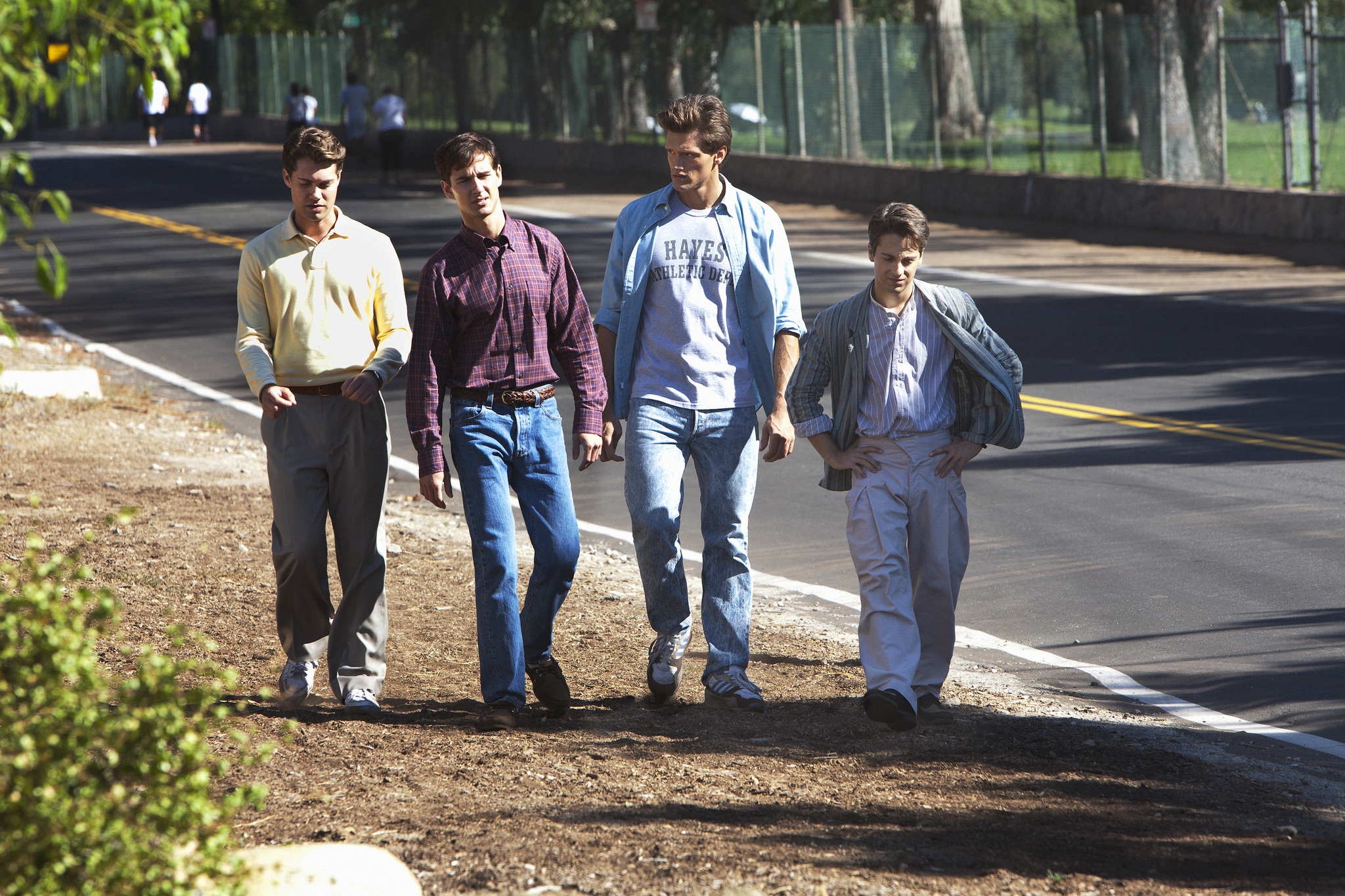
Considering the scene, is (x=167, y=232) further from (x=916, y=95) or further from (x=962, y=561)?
(x=962, y=561)

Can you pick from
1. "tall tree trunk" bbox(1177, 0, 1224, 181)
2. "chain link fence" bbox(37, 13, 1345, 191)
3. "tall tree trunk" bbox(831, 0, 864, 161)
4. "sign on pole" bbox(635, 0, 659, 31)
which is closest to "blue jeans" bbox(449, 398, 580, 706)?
"chain link fence" bbox(37, 13, 1345, 191)

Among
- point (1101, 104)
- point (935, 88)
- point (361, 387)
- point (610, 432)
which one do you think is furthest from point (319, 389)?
point (935, 88)

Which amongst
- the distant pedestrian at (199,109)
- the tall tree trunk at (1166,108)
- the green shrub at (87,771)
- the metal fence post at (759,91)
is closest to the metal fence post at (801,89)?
the metal fence post at (759,91)

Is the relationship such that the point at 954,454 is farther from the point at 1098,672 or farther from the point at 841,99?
the point at 841,99

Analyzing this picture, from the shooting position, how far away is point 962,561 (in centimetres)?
557

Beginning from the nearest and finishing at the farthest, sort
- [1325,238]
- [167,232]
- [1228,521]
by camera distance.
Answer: [1228,521], [1325,238], [167,232]

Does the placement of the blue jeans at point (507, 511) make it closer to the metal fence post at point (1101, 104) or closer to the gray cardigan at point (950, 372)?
the gray cardigan at point (950, 372)

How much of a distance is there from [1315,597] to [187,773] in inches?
222

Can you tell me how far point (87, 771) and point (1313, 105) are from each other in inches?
818

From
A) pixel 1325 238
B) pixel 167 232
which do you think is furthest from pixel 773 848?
pixel 167 232

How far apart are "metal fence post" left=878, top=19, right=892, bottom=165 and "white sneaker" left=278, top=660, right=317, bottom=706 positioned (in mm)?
24041

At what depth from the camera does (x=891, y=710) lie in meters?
5.26

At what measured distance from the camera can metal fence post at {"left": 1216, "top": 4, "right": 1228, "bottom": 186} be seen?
858 inches

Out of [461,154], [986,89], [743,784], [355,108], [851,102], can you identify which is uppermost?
[355,108]
